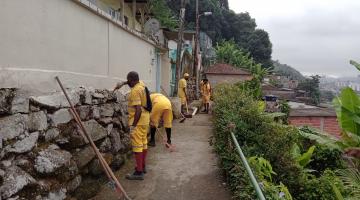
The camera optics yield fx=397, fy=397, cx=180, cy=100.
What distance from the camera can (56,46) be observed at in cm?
551

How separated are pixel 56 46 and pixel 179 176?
3187 mm

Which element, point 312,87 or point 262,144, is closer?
point 262,144

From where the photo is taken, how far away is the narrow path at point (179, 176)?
6211 mm

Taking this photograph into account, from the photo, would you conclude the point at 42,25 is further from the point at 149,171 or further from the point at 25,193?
the point at 149,171

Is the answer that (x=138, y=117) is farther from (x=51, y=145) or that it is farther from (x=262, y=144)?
(x=262, y=144)

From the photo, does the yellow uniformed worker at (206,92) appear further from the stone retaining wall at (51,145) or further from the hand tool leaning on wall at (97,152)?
the hand tool leaning on wall at (97,152)

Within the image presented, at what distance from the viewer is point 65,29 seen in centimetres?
578

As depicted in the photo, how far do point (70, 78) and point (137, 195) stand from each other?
2.07m

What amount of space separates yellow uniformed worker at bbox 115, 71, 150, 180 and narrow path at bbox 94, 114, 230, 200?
358 mm

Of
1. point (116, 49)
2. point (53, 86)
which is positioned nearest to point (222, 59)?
point (116, 49)

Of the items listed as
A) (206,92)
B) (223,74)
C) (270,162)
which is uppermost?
(223,74)

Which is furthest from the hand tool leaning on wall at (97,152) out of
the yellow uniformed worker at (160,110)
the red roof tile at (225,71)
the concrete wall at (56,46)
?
the red roof tile at (225,71)

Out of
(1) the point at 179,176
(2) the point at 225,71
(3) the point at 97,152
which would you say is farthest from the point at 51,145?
(2) the point at 225,71

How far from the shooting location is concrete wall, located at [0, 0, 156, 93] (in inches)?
174
